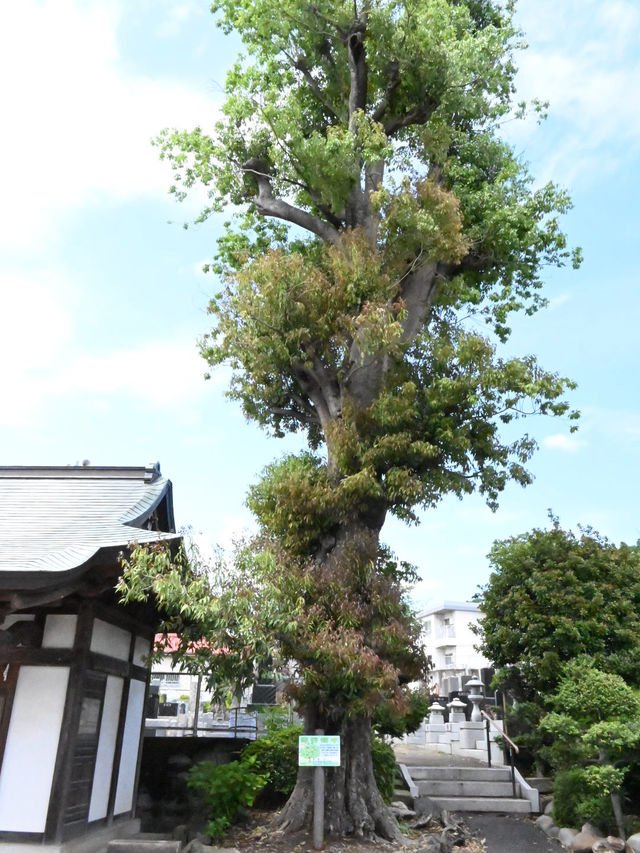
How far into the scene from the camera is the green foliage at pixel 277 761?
1164 cm

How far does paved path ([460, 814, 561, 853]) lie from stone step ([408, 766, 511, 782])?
1448 millimetres

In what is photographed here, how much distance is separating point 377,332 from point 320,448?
409 cm

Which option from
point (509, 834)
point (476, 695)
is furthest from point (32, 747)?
point (476, 695)

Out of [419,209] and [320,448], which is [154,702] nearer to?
[320,448]

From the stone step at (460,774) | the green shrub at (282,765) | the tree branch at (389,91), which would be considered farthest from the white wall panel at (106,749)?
the tree branch at (389,91)

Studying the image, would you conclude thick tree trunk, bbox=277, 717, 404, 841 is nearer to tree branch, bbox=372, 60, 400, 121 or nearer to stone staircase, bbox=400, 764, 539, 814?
stone staircase, bbox=400, 764, 539, 814

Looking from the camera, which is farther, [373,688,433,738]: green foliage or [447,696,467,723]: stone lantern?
[447,696,467,723]: stone lantern

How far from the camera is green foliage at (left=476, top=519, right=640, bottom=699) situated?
12938 mm

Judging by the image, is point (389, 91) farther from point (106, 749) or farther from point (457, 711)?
point (457, 711)

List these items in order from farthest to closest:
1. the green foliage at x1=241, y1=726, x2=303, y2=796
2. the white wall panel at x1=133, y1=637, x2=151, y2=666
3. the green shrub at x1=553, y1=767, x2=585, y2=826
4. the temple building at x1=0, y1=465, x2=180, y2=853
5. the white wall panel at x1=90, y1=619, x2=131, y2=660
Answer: the green foliage at x1=241, y1=726, x2=303, y2=796 → the green shrub at x1=553, y1=767, x2=585, y2=826 → the white wall panel at x1=133, y1=637, x2=151, y2=666 → the white wall panel at x1=90, y1=619, x2=131, y2=660 → the temple building at x1=0, y1=465, x2=180, y2=853

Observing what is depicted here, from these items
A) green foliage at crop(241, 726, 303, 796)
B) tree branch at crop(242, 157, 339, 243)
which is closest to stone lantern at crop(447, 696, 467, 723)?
green foliage at crop(241, 726, 303, 796)

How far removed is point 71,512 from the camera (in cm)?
1073

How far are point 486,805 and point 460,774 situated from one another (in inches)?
51.8

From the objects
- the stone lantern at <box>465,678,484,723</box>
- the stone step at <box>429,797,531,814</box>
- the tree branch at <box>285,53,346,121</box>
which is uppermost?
the tree branch at <box>285,53,346,121</box>
